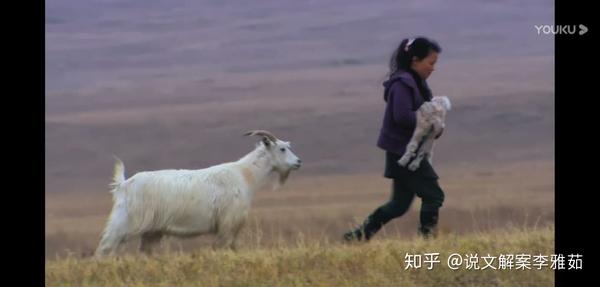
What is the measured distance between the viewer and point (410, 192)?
10055mm

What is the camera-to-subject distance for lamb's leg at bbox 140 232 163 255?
11195 millimetres

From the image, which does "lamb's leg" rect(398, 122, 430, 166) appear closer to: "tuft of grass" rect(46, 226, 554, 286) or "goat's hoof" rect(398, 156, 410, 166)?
"goat's hoof" rect(398, 156, 410, 166)

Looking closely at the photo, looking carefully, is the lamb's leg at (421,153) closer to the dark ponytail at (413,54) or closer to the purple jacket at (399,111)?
the purple jacket at (399,111)

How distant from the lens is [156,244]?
37.1 feet

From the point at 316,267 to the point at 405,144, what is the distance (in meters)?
1.54

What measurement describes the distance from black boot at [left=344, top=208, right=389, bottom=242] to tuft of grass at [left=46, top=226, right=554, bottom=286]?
0.27m

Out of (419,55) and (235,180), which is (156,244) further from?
(419,55)

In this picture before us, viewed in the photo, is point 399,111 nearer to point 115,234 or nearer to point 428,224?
point 428,224

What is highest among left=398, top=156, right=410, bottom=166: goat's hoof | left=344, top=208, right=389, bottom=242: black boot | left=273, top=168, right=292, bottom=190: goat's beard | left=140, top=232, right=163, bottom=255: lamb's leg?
left=398, top=156, right=410, bottom=166: goat's hoof

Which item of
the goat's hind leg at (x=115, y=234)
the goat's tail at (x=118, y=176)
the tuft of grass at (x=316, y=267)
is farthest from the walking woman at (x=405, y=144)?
the goat's tail at (x=118, y=176)

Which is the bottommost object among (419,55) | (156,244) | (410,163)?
(156,244)

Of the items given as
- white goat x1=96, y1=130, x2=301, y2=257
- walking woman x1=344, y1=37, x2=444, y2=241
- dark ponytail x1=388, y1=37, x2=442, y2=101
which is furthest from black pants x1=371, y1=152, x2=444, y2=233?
white goat x1=96, y1=130, x2=301, y2=257
